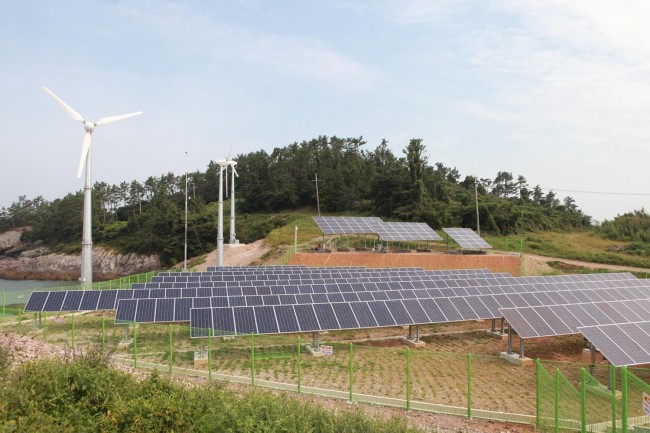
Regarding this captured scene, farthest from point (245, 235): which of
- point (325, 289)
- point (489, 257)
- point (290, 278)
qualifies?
point (325, 289)

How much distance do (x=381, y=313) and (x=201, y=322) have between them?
6.80 meters

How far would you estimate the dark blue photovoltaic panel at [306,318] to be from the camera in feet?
54.2

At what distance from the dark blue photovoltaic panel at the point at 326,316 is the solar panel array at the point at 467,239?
33.1 meters

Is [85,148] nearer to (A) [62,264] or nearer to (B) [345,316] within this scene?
(B) [345,316]

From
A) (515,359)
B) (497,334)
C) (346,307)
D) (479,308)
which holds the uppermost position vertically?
(346,307)

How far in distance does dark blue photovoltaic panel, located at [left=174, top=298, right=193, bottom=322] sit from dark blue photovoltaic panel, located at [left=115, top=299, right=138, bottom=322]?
59.8 inches

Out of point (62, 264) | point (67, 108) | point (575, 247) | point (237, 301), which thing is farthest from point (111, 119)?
point (62, 264)

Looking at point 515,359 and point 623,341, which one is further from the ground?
point 623,341

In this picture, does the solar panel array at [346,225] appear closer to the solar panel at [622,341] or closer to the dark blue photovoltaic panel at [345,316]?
the dark blue photovoltaic panel at [345,316]

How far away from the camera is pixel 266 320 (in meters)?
16.2

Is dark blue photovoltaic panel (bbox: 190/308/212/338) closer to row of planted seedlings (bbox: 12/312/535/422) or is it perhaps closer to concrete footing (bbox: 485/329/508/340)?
row of planted seedlings (bbox: 12/312/535/422)

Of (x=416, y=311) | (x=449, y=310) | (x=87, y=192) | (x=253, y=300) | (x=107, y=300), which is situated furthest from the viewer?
(x=87, y=192)

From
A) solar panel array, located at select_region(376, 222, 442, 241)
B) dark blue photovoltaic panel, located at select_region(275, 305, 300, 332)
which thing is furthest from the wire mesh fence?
solar panel array, located at select_region(376, 222, 442, 241)

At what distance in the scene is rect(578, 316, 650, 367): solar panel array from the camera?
13688 millimetres
